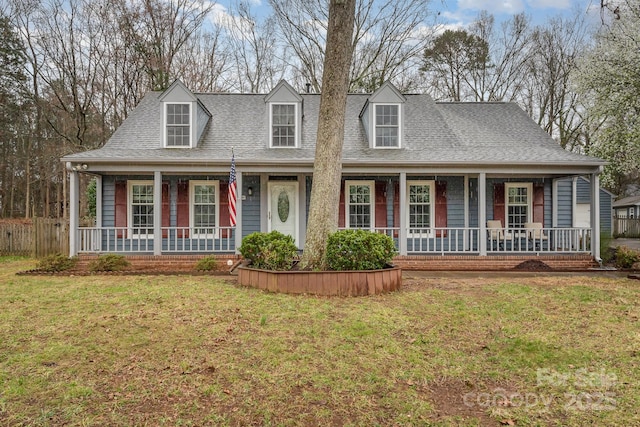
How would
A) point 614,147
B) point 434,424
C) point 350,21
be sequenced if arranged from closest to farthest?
point 434,424
point 350,21
point 614,147

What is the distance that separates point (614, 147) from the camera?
11.5m

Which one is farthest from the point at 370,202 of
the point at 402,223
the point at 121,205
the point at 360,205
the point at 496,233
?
the point at 121,205

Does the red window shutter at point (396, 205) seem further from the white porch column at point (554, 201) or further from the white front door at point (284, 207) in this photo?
the white porch column at point (554, 201)

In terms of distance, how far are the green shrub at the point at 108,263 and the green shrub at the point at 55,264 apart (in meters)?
0.55

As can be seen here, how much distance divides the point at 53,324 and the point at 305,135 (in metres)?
9.65

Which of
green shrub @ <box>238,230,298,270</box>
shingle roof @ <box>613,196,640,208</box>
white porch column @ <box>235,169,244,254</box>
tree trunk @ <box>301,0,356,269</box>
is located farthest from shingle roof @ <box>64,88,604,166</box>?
shingle roof @ <box>613,196,640,208</box>

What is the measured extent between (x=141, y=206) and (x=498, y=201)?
1138 cm

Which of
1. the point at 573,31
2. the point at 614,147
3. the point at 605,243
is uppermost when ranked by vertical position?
the point at 573,31

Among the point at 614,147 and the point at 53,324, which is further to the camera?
the point at 614,147

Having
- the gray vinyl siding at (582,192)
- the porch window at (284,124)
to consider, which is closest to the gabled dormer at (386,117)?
the porch window at (284,124)

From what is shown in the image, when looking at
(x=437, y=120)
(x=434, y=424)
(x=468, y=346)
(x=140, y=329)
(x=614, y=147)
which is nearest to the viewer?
(x=434, y=424)

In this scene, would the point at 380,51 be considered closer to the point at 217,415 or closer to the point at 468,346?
the point at 468,346

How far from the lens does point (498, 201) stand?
1289 cm

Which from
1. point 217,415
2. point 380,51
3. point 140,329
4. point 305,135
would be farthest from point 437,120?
point 217,415
